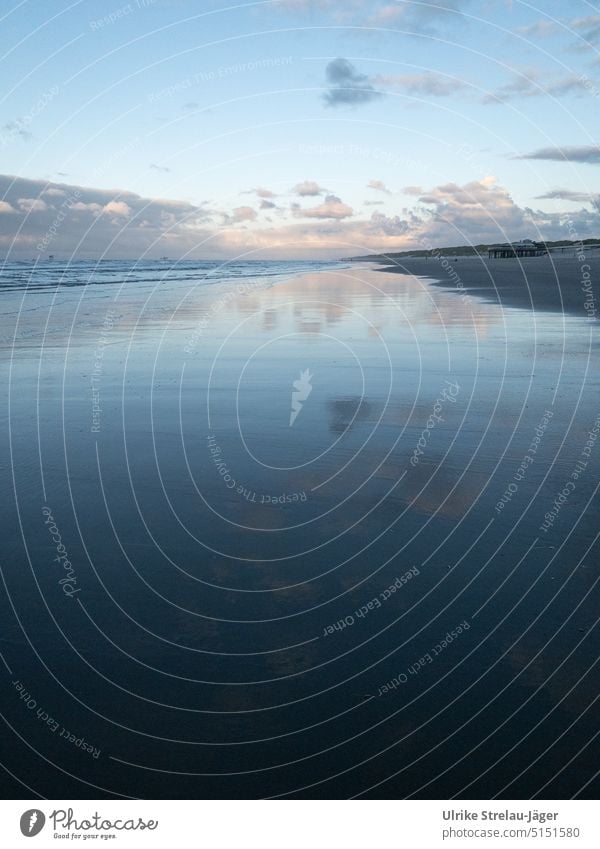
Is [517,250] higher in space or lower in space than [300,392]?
higher

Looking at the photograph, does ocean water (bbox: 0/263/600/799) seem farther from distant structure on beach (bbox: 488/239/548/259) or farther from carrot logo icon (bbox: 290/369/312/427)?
Result: distant structure on beach (bbox: 488/239/548/259)

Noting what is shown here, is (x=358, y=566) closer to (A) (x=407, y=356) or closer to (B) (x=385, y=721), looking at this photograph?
(B) (x=385, y=721)

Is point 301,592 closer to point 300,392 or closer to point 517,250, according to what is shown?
point 300,392

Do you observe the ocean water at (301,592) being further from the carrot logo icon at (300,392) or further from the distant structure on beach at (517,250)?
the distant structure on beach at (517,250)
